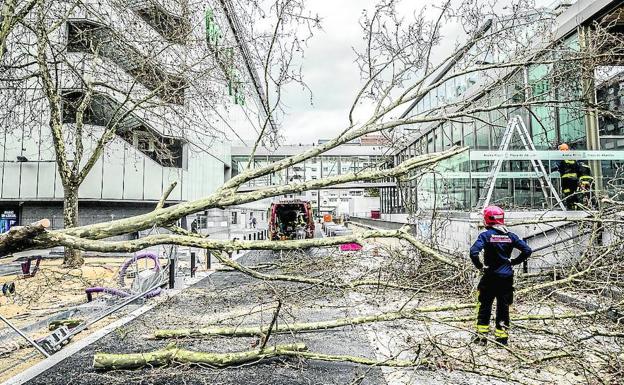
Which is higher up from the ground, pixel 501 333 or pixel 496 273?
pixel 496 273

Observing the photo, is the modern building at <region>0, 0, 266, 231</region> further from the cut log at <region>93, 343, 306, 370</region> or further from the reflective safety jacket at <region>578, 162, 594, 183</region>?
the reflective safety jacket at <region>578, 162, 594, 183</region>

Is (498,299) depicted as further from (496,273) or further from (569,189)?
(569,189)

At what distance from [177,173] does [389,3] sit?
19.5 meters

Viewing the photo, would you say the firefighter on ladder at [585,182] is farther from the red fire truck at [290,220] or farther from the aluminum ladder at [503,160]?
the red fire truck at [290,220]

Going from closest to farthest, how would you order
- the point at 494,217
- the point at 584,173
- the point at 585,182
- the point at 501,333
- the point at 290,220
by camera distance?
the point at 501,333, the point at 494,217, the point at 585,182, the point at 584,173, the point at 290,220

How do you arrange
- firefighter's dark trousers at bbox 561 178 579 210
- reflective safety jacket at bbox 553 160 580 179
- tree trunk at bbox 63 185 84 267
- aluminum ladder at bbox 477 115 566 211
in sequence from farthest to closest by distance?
1. tree trunk at bbox 63 185 84 267
2. aluminum ladder at bbox 477 115 566 211
3. reflective safety jacket at bbox 553 160 580 179
4. firefighter's dark trousers at bbox 561 178 579 210

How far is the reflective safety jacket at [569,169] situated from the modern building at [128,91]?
6.99m

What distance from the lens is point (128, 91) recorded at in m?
11.5

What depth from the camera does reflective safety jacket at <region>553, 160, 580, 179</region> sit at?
9.10m

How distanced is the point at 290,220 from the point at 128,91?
9.92 m

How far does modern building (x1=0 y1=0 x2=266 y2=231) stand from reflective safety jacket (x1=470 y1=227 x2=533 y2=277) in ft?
11.1

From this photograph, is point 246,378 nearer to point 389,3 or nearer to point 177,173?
point 389,3

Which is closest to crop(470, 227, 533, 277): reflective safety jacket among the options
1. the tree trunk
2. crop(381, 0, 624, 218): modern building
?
crop(381, 0, 624, 218): modern building


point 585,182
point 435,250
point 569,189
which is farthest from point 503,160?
point 435,250
